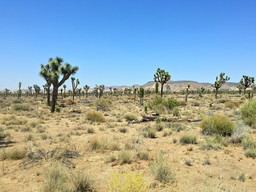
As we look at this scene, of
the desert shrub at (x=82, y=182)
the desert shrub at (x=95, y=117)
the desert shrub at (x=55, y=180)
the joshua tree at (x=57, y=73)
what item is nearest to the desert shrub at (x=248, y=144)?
the desert shrub at (x=82, y=182)

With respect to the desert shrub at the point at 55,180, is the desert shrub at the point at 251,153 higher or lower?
lower

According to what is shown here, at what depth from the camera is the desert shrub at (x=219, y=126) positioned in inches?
392

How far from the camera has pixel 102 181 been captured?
15.7 feet

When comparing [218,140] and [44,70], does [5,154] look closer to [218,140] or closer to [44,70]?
[218,140]

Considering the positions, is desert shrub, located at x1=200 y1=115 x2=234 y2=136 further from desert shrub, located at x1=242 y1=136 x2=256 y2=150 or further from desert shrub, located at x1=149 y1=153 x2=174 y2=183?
desert shrub, located at x1=149 y1=153 x2=174 y2=183

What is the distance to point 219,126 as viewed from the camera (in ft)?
33.2

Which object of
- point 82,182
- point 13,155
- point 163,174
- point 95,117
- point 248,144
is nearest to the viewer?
point 82,182

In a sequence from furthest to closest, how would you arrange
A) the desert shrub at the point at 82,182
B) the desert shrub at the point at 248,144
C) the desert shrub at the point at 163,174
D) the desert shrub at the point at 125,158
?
the desert shrub at the point at 248,144
the desert shrub at the point at 125,158
the desert shrub at the point at 163,174
the desert shrub at the point at 82,182

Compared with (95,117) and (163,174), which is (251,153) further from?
(95,117)

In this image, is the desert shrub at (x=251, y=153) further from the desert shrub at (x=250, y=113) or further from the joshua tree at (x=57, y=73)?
the joshua tree at (x=57, y=73)

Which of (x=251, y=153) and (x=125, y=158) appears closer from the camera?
(x=125, y=158)

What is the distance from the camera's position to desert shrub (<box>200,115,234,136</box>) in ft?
32.7

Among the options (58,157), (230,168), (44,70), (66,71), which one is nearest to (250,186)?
(230,168)

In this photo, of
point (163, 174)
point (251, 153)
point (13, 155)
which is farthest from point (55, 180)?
point (251, 153)
